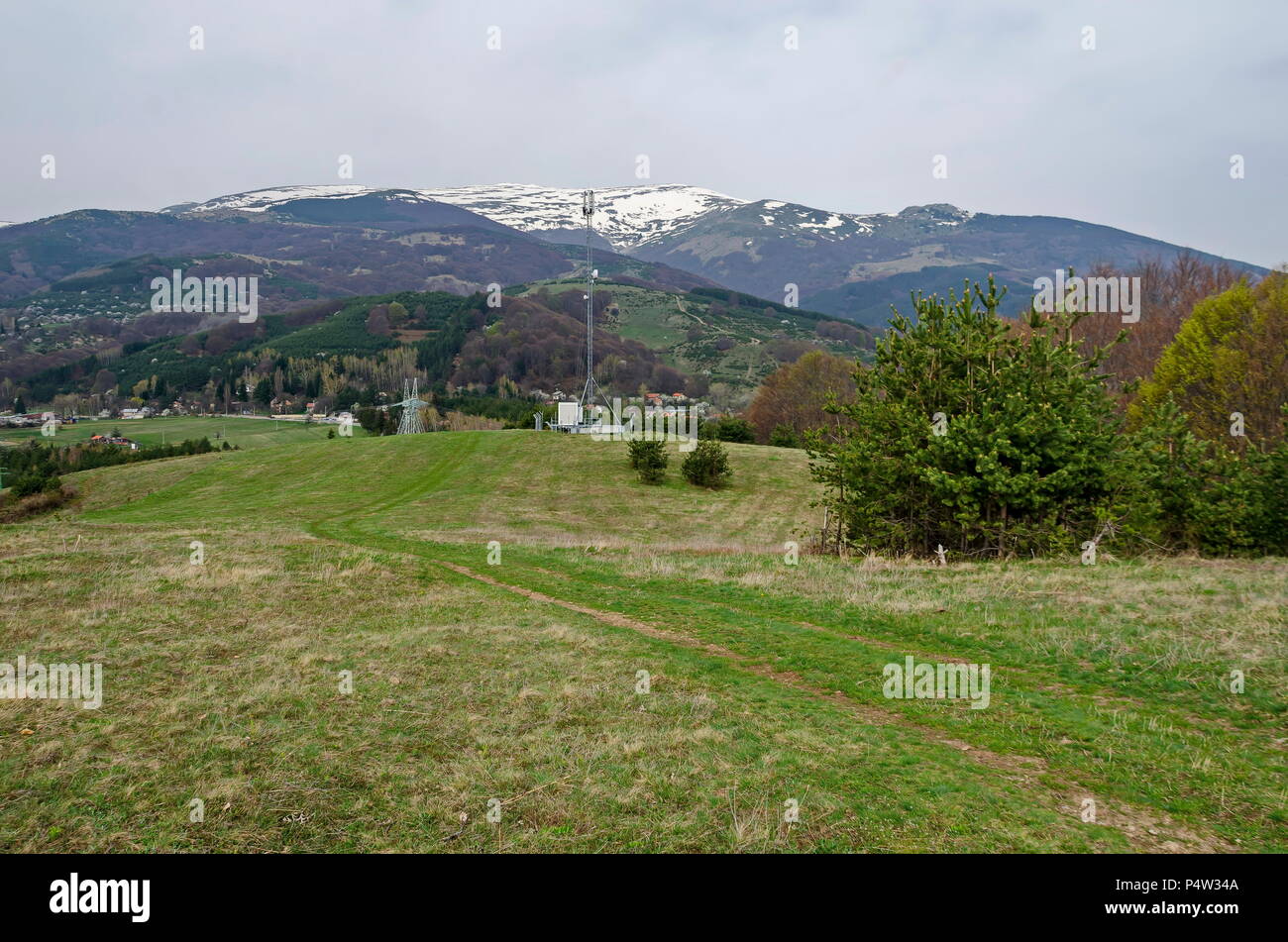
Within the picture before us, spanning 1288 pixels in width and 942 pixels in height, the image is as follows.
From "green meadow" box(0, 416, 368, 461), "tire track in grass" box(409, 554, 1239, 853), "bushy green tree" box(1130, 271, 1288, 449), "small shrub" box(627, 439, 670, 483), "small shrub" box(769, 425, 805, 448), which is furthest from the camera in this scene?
"green meadow" box(0, 416, 368, 461)

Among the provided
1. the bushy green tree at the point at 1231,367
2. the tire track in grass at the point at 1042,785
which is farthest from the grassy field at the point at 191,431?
the tire track in grass at the point at 1042,785

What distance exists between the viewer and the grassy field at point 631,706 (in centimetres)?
625

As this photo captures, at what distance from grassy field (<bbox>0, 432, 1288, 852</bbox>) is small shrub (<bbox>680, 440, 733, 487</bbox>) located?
28.6m

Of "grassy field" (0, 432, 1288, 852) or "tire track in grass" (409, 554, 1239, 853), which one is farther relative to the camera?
"grassy field" (0, 432, 1288, 852)

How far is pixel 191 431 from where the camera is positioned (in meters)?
107

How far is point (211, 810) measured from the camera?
6375 millimetres

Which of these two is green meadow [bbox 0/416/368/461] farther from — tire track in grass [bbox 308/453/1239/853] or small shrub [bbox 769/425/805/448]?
tire track in grass [bbox 308/453/1239/853]

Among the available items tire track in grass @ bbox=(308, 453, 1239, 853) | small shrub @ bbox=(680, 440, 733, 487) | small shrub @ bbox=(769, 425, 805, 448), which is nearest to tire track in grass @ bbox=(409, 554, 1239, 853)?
tire track in grass @ bbox=(308, 453, 1239, 853)

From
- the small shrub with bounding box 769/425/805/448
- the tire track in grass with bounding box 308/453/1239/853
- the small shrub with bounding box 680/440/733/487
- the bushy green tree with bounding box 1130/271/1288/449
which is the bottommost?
the tire track in grass with bounding box 308/453/1239/853

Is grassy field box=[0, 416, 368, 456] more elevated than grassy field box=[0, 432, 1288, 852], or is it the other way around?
grassy field box=[0, 416, 368, 456]

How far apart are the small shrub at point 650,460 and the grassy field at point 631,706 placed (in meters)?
29.0

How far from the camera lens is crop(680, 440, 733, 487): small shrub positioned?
162 feet

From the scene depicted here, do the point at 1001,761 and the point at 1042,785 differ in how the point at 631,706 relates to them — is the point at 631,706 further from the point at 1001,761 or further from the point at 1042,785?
the point at 1042,785

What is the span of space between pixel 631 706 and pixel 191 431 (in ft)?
390
